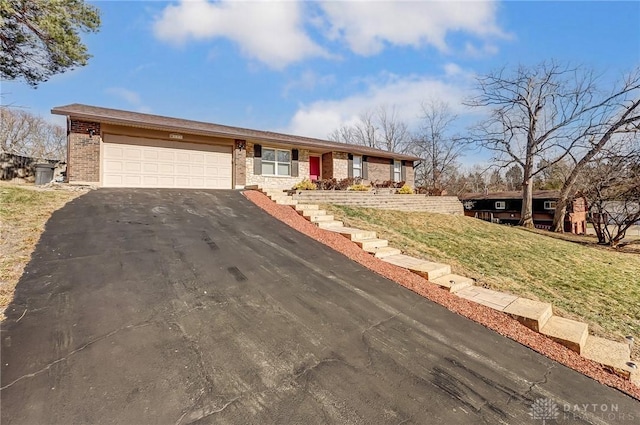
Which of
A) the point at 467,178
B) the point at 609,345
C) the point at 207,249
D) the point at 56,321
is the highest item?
the point at 467,178

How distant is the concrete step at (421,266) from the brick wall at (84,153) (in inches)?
431

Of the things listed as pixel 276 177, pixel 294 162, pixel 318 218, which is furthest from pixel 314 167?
pixel 318 218

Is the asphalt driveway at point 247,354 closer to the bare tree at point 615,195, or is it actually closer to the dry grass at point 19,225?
the dry grass at point 19,225

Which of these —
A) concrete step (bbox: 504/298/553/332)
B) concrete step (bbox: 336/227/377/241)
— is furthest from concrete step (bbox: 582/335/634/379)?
concrete step (bbox: 336/227/377/241)

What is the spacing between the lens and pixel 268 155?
1409cm

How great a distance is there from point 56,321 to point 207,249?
2304mm

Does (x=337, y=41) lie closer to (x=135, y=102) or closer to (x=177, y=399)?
(x=177, y=399)

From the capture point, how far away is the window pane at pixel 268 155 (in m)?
14.0

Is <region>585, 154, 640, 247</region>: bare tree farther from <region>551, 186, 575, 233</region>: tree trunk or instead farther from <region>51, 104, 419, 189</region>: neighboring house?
<region>51, 104, 419, 189</region>: neighboring house

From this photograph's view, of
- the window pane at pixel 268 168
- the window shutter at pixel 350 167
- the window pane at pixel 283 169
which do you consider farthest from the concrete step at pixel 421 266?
the window shutter at pixel 350 167

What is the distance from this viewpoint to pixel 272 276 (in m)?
4.07

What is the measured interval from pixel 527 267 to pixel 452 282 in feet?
12.3

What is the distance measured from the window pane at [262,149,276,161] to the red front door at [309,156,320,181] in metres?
2.71

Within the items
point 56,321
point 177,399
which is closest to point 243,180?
point 56,321
